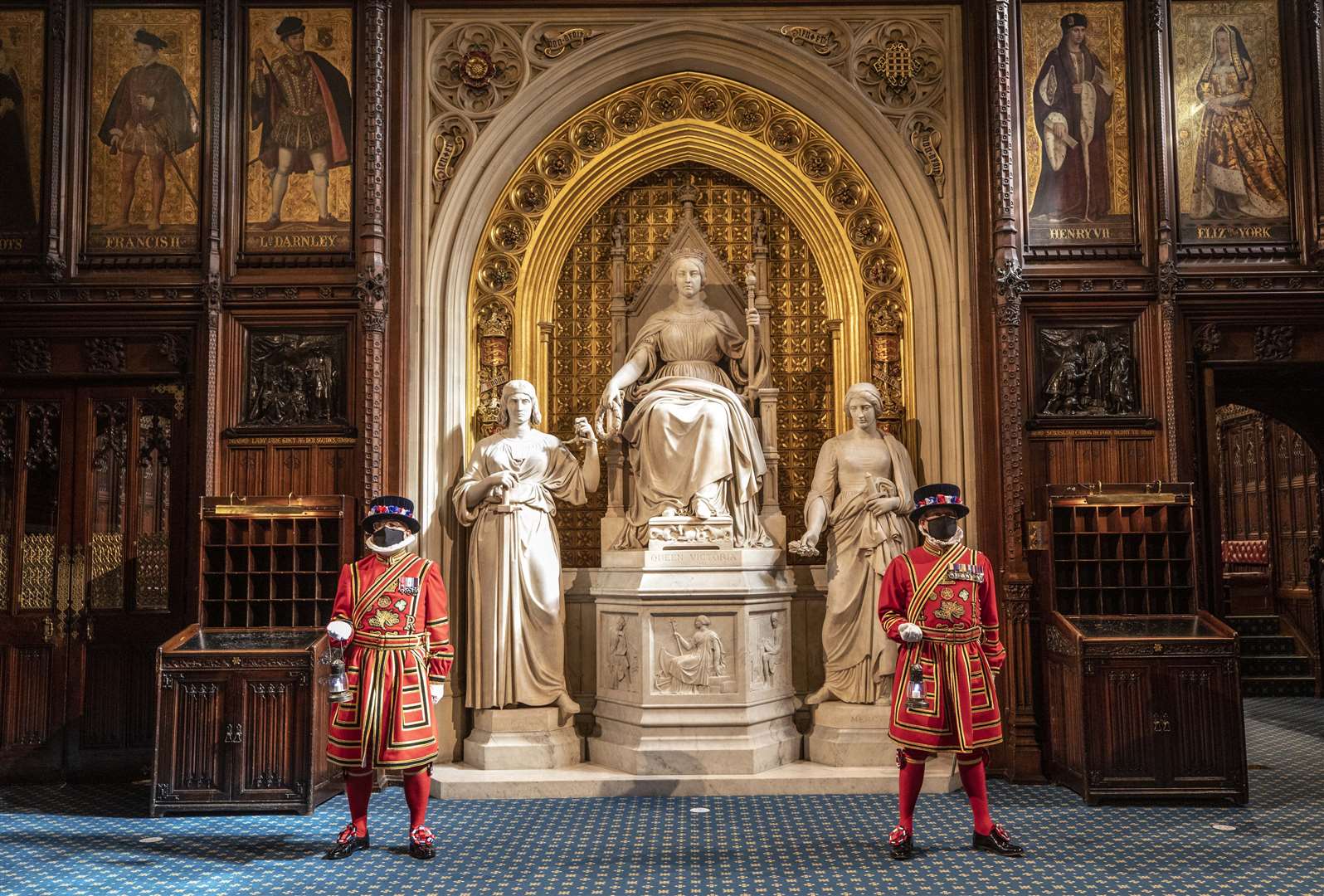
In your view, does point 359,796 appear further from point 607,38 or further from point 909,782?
point 607,38

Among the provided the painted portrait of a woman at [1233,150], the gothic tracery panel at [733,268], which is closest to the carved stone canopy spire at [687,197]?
the gothic tracery panel at [733,268]

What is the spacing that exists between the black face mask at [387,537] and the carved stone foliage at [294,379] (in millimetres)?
2242

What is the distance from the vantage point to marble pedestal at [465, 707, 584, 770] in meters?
7.12

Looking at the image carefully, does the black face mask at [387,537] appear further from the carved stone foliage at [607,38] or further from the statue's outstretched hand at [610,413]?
the carved stone foliage at [607,38]

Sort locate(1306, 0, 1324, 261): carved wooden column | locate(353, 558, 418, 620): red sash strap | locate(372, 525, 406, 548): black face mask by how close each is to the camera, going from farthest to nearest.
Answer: locate(1306, 0, 1324, 261): carved wooden column → locate(372, 525, 406, 548): black face mask → locate(353, 558, 418, 620): red sash strap

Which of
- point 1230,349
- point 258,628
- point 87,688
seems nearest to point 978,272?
point 1230,349

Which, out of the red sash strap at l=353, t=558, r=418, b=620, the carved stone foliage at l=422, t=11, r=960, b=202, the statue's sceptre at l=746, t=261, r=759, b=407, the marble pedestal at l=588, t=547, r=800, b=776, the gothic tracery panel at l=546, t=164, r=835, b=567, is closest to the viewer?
the red sash strap at l=353, t=558, r=418, b=620

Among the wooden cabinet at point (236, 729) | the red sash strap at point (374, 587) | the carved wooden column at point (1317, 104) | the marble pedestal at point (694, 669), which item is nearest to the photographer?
the red sash strap at point (374, 587)

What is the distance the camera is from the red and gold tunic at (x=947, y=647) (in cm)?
517

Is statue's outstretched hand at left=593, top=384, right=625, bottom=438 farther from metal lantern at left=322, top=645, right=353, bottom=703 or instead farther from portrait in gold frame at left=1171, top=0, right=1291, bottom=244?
portrait in gold frame at left=1171, top=0, right=1291, bottom=244

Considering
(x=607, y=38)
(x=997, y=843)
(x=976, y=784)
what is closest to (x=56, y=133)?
(x=607, y=38)

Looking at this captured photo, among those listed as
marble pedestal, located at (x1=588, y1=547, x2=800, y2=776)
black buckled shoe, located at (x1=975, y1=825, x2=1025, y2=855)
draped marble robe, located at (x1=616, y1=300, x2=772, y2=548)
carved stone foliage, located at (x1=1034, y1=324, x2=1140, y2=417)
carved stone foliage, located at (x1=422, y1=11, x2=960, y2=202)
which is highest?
carved stone foliage, located at (x1=422, y1=11, x2=960, y2=202)

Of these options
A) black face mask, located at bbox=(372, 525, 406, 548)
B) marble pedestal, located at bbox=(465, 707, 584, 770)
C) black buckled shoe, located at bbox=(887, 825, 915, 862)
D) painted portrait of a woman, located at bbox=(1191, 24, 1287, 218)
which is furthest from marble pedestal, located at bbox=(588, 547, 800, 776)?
painted portrait of a woman, located at bbox=(1191, 24, 1287, 218)

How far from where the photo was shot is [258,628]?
274 inches
